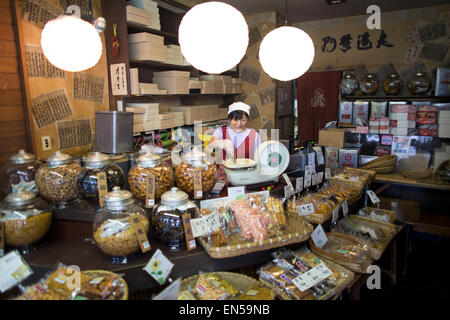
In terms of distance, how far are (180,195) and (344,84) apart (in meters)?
4.00

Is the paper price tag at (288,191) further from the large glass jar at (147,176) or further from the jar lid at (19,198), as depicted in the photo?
the jar lid at (19,198)

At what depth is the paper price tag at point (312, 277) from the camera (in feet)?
5.15

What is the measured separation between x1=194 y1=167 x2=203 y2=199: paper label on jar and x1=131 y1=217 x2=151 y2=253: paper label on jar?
1.38ft

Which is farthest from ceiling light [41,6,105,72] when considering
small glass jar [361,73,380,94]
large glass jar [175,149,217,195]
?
small glass jar [361,73,380,94]

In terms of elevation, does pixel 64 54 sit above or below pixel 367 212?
above

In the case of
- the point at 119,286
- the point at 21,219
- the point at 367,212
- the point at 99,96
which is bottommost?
the point at 367,212

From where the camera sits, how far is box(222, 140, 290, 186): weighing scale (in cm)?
203

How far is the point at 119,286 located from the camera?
1.20 meters

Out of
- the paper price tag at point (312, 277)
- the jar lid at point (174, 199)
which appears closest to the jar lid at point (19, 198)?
the jar lid at point (174, 199)

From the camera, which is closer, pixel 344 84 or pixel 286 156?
pixel 286 156
